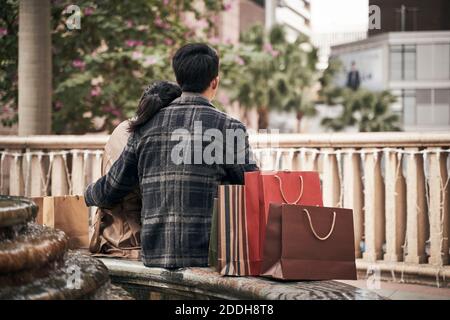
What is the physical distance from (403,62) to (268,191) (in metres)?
68.8

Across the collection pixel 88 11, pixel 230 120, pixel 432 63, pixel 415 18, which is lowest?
pixel 230 120

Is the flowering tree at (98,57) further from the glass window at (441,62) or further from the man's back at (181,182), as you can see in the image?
the glass window at (441,62)

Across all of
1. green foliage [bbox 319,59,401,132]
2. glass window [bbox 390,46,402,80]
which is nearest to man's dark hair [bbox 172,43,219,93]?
green foliage [bbox 319,59,401,132]

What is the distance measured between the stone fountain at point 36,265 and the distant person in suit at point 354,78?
72.4 metres

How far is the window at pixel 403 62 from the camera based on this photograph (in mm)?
68938

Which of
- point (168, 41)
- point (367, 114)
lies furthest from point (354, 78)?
point (168, 41)

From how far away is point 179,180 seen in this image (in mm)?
3426

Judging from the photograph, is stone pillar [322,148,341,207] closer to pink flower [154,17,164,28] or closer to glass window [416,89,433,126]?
pink flower [154,17,164,28]

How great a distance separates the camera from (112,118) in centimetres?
990

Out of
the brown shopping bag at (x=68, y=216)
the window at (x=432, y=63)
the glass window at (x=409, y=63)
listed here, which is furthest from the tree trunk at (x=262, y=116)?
the brown shopping bag at (x=68, y=216)

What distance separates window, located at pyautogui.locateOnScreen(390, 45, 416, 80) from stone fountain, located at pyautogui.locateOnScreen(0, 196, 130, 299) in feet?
222

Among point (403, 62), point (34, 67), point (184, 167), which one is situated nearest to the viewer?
point (184, 167)

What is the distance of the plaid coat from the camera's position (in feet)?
11.1

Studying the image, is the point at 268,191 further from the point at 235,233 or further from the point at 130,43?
the point at 130,43
